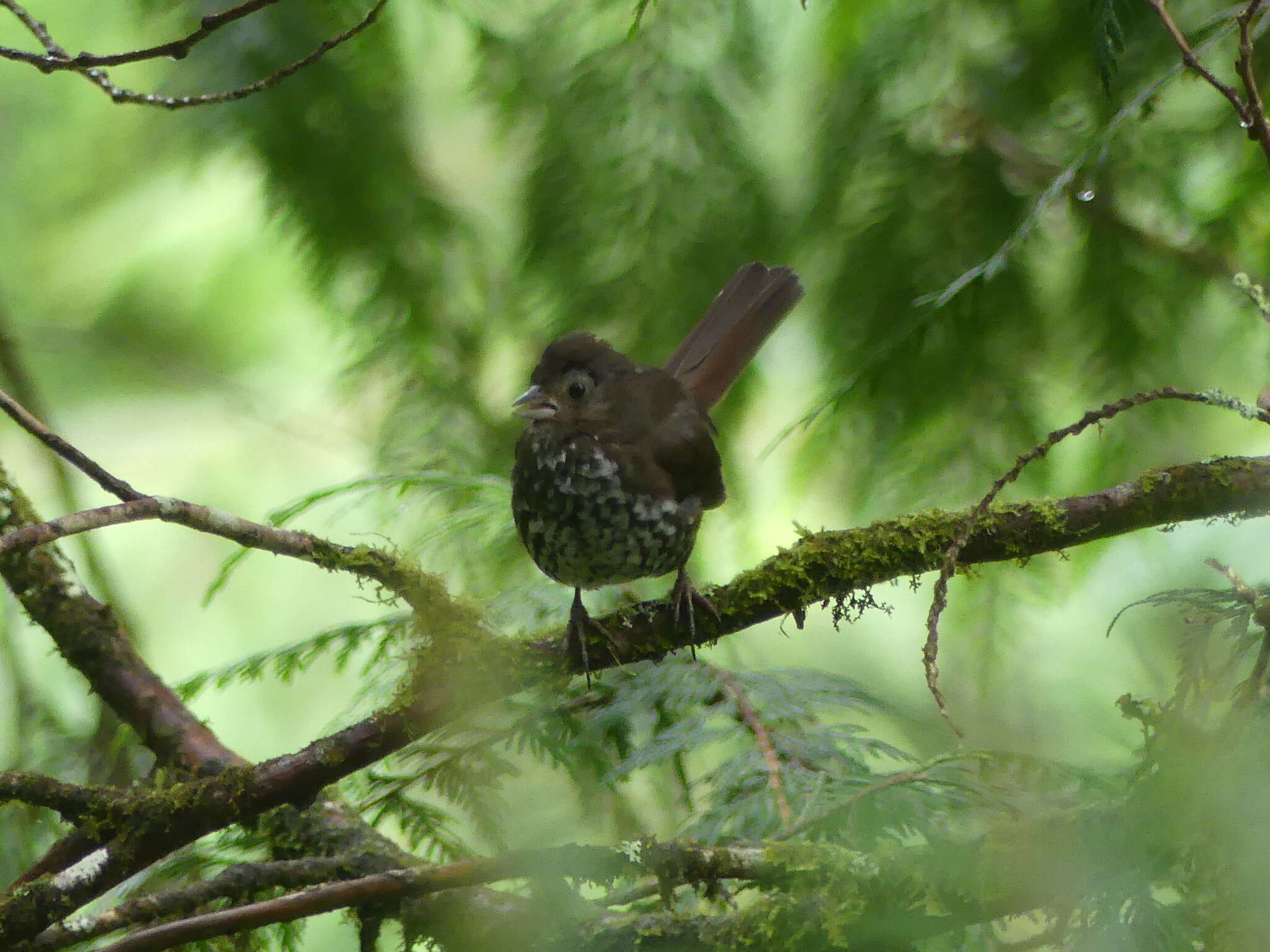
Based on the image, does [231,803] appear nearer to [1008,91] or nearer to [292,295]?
[1008,91]

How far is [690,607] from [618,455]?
631mm

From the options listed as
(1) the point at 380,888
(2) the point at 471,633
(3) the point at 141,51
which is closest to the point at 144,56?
(3) the point at 141,51

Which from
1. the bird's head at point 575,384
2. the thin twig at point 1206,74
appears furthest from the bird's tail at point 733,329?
the thin twig at point 1206,74

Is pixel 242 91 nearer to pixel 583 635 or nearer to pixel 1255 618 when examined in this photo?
pixel 583 635

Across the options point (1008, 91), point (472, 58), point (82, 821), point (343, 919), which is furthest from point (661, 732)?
point (472, 58)

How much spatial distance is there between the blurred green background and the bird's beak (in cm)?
24

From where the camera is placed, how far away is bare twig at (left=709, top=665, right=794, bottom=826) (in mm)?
1639

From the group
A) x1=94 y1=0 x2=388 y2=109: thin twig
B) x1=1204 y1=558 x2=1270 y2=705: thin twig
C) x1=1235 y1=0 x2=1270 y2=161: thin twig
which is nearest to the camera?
x1=1204 y1=558 x2=1270 y2=705: thin twig

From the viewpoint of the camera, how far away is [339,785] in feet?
7.05

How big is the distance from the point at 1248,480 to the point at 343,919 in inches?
58.5

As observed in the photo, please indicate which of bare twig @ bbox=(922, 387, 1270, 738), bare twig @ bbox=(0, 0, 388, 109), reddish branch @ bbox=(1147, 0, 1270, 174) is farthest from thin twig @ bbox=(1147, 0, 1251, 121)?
bare twig @ bbox=(0, 0, 388, 109)

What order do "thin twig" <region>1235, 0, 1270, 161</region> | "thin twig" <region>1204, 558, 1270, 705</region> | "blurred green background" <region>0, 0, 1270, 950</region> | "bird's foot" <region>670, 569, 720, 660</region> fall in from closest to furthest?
"thin twig" <region>1204, 558, 1270, 705</region>, "thin twig" <region>1235, 0, 1270, 161</region>, "bird's foot" <region>670, 569, 720, 660</region>, "blurred green background" <region>0, 0, 1270, 950</region>

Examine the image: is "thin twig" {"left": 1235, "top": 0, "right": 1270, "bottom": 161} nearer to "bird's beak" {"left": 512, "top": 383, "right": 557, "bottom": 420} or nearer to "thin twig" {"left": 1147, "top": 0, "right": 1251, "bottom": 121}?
"thin twig" {"left": 1147, "top": 0, "right": 1251, "bottom": 121}

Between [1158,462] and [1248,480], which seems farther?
[1158,462]
